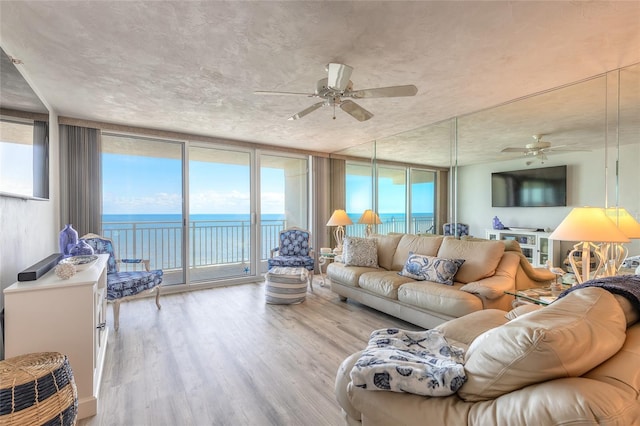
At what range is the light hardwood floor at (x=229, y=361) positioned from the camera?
5.92 feet

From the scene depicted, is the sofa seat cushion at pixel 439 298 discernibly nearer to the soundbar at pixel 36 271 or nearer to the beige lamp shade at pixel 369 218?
the beige lamp shade at pixel 369 218

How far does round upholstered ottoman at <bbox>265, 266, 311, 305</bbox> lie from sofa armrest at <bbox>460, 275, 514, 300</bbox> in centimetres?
194

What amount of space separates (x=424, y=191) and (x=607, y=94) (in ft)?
7.37

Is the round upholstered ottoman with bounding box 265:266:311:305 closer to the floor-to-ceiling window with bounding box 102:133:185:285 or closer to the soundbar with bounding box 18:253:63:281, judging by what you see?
the floor-to-ceiling window with bounding box 102:133:185:285

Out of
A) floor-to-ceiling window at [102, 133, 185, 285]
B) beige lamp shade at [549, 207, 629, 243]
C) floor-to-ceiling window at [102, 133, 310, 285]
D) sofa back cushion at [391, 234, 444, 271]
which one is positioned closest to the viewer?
beige lamp shade at [549, 207, 629, 243]

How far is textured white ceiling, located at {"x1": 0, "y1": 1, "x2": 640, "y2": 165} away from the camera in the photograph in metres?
1.74

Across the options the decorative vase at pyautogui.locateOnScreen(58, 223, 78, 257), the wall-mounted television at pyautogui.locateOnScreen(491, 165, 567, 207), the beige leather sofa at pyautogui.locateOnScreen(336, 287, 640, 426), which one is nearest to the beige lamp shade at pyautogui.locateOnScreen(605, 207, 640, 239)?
the wall-mounted television at pyautogui.locateOnScreen(491, 165, 567, 207)

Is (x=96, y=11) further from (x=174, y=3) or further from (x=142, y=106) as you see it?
(x=142, y=106)

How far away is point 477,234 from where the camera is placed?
12.6 feet

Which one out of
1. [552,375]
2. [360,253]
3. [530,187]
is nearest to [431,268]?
[360,253]

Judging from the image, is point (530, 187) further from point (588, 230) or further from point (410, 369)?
point (410, 369)

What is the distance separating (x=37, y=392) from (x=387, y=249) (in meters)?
3.53

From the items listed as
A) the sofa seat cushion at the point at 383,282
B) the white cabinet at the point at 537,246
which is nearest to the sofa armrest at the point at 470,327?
the sofa seat cushion at the point at 383,282

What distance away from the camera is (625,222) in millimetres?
A: 2615
